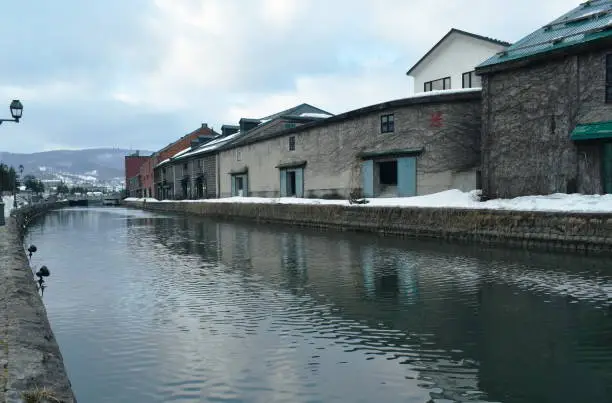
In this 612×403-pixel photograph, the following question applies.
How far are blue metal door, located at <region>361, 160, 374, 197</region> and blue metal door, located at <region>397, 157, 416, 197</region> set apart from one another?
2.03 meters

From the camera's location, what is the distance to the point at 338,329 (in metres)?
7.52

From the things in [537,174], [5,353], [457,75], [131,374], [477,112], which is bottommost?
[131,374]

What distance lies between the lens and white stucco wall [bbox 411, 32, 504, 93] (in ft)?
99.6

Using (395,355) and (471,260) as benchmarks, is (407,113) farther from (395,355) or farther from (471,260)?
(395,355)

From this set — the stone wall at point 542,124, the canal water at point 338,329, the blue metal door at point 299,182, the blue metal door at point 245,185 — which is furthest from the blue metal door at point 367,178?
the blue metal door at point 245,185

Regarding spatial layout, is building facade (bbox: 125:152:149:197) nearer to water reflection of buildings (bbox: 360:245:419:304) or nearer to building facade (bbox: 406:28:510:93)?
building facade (bbox: 406:28:510:93)

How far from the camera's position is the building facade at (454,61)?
3023cm

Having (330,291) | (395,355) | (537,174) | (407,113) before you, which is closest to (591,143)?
(537,174)

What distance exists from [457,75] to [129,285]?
26.7 meters

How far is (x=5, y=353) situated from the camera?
4.86 m

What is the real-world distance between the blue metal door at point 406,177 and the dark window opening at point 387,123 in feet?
6.49

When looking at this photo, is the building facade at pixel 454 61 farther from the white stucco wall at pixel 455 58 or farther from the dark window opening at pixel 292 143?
the dark window opening at pixel 292 143

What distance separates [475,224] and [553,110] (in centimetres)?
595

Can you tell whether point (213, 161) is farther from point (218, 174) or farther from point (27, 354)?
point (27, 354)
